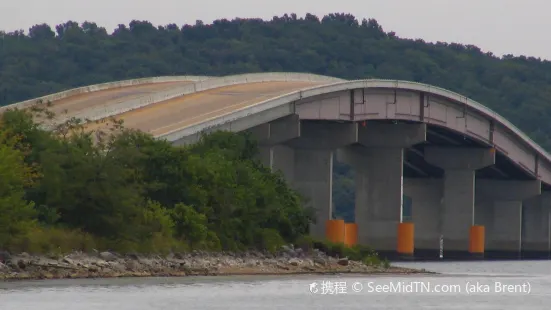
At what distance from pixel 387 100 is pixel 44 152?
1721 inches

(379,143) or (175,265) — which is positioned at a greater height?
(379,143)

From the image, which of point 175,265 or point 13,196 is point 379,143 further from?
point 13,196

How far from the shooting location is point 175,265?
6175 centimetres

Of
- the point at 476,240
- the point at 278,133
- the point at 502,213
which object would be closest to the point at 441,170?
the point at 476,240

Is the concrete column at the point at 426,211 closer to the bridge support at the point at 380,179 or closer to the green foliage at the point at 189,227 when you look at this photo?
the bridge support at the point at 380,179

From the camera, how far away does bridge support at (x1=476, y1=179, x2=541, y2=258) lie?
126156mm

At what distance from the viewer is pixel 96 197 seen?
61562 millimetres

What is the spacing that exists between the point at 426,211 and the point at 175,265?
6562cm

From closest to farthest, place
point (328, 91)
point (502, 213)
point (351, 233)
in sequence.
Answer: point (328, 91), point (351, 233), point (502, 213)

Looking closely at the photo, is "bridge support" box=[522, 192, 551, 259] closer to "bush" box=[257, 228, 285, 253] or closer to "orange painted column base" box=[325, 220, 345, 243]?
"orange painted column base" box=[325, 220, 345, 243]

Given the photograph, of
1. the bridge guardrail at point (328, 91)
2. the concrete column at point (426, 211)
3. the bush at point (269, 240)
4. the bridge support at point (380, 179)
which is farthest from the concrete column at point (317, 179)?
the bush at point (269, 240)

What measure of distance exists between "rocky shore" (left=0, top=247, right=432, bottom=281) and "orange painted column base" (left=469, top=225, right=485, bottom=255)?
40008 millimetres

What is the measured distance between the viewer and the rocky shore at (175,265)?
5462 cm

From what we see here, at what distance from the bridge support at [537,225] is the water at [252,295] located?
2548 inches
